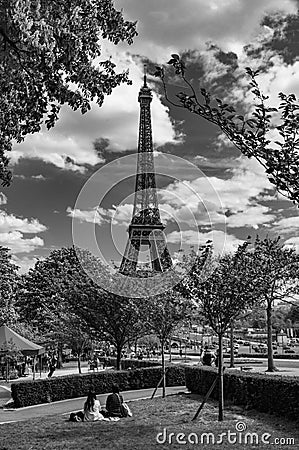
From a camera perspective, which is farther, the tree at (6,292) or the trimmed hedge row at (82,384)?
the tree at (6,292)

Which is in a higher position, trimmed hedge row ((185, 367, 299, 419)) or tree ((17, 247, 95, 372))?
tree ((17, 247, 95, 372))

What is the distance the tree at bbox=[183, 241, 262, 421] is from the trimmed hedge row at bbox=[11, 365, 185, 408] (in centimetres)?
830

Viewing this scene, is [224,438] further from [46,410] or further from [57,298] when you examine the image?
[57,298]

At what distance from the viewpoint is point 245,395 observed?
14953 millimetres

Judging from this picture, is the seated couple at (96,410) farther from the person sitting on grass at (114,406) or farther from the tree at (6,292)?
the tree at (6,292)

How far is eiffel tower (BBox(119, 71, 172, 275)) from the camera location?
5389cm

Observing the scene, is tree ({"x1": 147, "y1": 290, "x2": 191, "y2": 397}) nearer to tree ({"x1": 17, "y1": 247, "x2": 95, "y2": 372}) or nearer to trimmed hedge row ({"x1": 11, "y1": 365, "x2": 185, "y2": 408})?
trimmed hedge row ({"x1": 11, "y1": 365, "x2": 185, "y2": 408})

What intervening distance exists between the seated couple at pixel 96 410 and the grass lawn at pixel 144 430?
0.36 m

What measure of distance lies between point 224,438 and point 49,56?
27.7 feet

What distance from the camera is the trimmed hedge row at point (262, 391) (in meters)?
12.6

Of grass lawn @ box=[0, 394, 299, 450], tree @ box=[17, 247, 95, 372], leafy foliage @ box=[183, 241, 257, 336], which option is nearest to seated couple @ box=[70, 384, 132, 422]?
grass lawn @ box=[0, 394, 299, 450]

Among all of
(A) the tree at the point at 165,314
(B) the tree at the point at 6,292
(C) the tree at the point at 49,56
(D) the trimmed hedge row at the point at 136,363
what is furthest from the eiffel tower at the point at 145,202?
(C) the tree at the point at 49,56

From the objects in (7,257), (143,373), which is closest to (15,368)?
(7,257)

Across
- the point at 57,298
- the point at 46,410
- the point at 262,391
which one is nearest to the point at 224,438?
the point at 262,391
